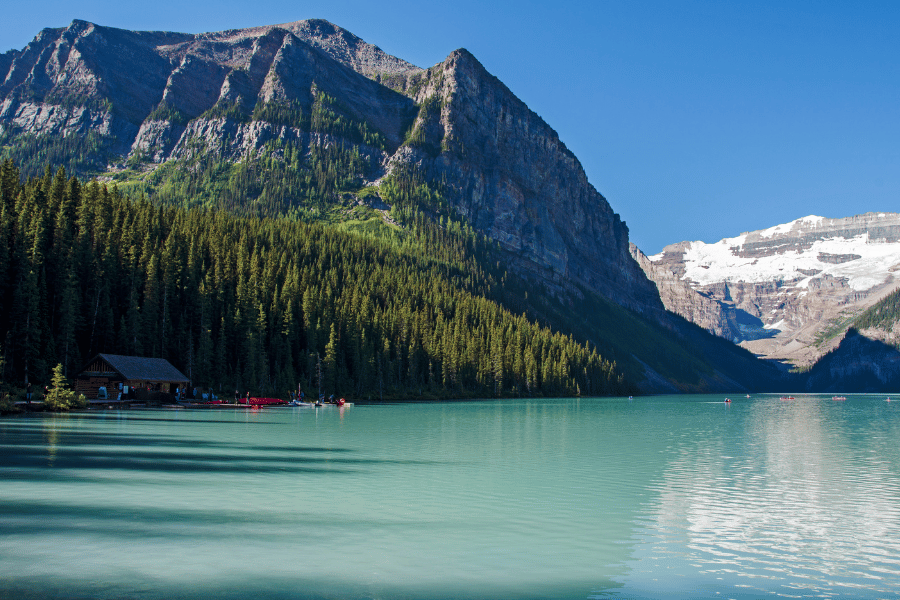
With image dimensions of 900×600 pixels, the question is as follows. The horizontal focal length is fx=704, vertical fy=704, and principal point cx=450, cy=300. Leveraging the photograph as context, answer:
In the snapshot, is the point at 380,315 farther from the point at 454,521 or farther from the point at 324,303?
the point at 454,521

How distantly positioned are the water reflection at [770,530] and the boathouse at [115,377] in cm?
7914

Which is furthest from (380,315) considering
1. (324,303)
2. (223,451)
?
(223,451)

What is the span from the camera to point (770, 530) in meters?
25.9

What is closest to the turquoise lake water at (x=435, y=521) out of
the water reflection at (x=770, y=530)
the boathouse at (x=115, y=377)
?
the water reflection at (x=770, y=530)

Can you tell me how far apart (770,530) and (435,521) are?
12342 mm

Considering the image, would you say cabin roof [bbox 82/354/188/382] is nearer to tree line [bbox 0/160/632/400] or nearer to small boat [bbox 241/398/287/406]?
tree line [bbox 0/160/632/400]

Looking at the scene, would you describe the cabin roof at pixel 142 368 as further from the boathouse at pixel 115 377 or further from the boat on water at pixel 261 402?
the boat on water at pixel 261 402

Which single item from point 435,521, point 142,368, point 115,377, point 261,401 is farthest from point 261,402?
point 435,521

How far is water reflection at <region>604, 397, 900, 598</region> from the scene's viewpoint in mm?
19250

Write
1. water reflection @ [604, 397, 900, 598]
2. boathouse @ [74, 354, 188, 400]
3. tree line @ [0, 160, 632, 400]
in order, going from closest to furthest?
1. water reflection @ [604, 397, 900, 598]
2. boathouse @ [74, 354, 188, 400]
3. tree line @ [0, 160, 632, 400]

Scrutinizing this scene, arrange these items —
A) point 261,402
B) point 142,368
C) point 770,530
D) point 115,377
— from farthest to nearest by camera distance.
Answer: point 261,402
point 142,368
point 115,377
point 770,530

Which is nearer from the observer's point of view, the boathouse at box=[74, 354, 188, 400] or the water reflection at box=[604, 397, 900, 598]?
the water reflection at box=[604, 397, 900, 598]

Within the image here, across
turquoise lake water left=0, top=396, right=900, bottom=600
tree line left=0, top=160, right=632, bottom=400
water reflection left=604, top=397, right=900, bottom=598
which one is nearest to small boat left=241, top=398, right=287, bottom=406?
tree line left=0, top=160, right=632, bottom=400

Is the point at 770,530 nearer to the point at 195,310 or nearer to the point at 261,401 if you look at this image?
the point at 261,401
